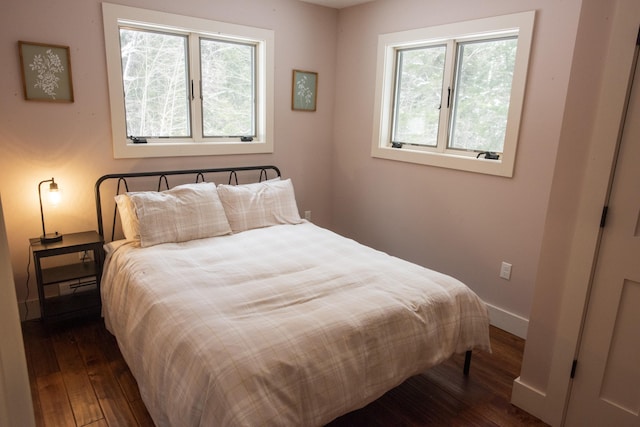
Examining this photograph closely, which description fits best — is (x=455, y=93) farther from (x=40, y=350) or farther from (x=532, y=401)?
(x=40, y=350)

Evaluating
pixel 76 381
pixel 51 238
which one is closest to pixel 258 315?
pixel 76 381

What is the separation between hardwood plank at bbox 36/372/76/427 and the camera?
2012mm

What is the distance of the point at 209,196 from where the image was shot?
3.08 metres

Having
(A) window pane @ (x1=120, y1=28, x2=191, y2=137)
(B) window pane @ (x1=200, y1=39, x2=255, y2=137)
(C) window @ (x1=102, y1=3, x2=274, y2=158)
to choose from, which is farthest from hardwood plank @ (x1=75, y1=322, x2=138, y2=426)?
(B) window pane @ (x1=200, y1=39, x2=255, y2=137)

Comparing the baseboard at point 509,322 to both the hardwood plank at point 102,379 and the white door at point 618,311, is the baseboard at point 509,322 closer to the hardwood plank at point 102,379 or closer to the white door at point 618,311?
the white door at point 618,311

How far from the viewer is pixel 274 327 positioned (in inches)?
70.5

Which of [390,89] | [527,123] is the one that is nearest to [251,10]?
[390,89]

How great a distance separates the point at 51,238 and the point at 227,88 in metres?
1.84

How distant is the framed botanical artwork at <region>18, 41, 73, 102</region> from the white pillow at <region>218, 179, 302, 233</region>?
1.25m

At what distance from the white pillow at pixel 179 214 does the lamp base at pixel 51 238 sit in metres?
0.48

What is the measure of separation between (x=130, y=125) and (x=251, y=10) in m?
1.40

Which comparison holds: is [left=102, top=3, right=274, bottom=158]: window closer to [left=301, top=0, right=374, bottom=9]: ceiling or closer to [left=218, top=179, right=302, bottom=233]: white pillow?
[left=218, top=179, right=302, bottom=233]: white pillow

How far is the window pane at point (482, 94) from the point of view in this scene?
2.96 m

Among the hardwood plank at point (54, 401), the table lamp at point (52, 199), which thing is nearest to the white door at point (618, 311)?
the hardwood plank at point (54, 401)
